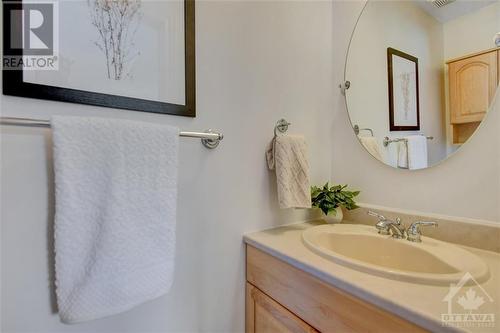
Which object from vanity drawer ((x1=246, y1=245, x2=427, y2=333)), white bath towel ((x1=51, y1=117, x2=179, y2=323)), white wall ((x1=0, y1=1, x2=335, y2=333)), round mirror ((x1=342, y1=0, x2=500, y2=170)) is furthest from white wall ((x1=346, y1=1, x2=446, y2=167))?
white bath towel ((x1=51, y1=117, x2=179, y2=323))

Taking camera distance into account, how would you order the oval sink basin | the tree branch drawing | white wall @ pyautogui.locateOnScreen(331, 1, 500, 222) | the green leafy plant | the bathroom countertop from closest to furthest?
1. the bathroom countertop
2. the oval sink basin
3. the tree branch drawing
4. white wall @ pyautogui.locateOnScreen(331, 1, 500, 222)
5. the green leafy plant

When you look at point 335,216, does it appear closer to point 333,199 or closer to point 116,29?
point 333,199

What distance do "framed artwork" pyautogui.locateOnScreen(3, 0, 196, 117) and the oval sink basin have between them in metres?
0.72

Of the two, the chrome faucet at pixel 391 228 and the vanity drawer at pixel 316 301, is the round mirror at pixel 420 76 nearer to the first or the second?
the chrome faucet at pixel 391 228

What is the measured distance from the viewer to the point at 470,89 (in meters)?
0.83

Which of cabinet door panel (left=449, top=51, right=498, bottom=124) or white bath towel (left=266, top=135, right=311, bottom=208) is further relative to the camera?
white bath towel (left=266, top=135, right=311, bottom=208)

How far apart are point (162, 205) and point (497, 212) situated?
1102 mm

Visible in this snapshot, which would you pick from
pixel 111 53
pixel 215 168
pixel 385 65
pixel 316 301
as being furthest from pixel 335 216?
pixel 111 53

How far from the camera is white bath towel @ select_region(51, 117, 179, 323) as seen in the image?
0.54 m

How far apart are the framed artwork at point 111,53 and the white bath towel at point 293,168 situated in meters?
0.39

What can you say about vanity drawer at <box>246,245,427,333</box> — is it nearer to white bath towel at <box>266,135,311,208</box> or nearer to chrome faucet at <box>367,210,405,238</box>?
white bath towel at <box>266,135,311,208</box>

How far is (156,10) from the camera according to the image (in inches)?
30.7

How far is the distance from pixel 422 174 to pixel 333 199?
0.37 meters

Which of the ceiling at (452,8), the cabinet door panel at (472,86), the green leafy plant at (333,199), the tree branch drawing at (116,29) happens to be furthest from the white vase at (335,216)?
the tree branch drawing at (116,29)
